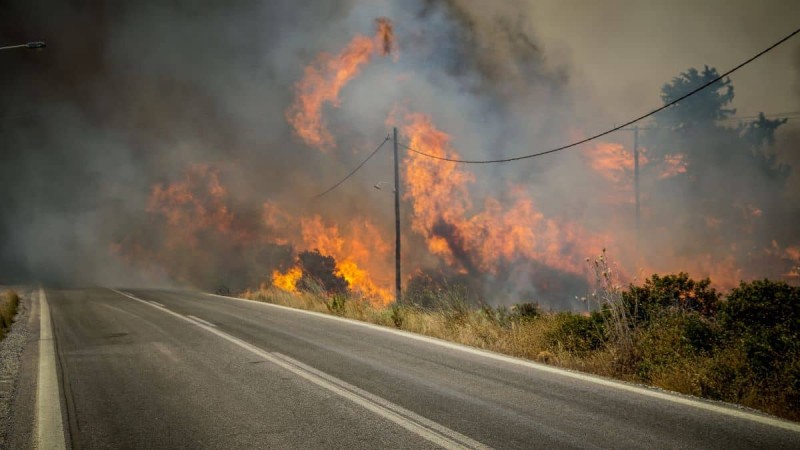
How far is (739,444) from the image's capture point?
3.52 metres

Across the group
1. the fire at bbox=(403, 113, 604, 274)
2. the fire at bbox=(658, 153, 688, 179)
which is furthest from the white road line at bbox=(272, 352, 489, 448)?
the fire at bbox=(658, 153, 688, 179)

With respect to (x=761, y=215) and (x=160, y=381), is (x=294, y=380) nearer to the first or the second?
(x=160, y=381)

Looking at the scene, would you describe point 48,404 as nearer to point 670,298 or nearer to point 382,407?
point 382,407

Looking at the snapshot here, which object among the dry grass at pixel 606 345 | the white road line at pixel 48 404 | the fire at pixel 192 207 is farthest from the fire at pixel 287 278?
the white road line at pixel 48 404

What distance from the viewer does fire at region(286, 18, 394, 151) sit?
37.7 m

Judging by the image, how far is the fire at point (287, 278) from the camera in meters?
32.6

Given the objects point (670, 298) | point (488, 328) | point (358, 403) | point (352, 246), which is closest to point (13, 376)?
point (358, 403)

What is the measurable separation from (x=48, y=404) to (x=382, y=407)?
134 inches

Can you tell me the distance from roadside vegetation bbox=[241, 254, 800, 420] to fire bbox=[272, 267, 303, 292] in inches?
974

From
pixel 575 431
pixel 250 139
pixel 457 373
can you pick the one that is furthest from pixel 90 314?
pixel 250 139

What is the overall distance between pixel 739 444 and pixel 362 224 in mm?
34236

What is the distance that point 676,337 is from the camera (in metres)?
5.97

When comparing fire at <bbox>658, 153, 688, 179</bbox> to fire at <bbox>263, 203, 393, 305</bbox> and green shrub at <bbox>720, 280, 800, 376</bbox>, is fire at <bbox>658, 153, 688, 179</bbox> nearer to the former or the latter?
fire at <bbox>263, 203, 393, 305</bbox>

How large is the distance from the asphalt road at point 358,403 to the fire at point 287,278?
2472 centimetres
